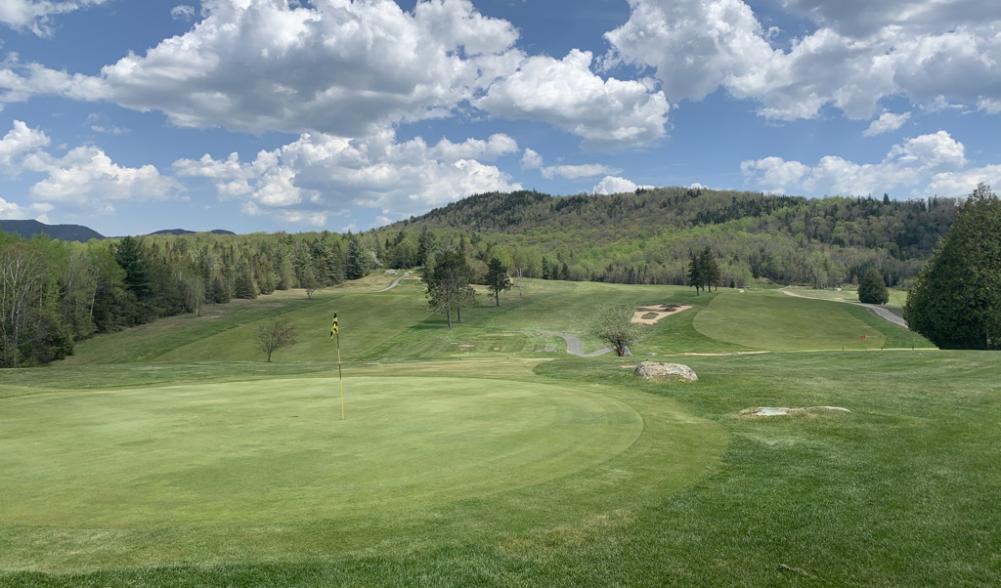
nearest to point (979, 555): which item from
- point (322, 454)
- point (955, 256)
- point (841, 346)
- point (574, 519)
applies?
→ point (574, 519)

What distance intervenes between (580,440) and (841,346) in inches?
3202

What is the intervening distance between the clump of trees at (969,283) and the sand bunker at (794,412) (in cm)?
3997

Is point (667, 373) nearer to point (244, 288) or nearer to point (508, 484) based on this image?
point (508, 484)

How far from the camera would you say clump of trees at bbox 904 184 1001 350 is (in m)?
49.8

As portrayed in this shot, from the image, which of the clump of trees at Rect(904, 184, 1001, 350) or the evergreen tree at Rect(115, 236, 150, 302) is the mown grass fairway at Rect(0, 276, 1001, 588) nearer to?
the clump of trees at Rect(904, 184, 1001, 350)

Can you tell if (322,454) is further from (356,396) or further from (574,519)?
(356,396)

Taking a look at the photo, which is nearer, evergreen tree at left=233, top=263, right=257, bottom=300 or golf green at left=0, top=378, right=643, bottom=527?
golf green at left=0, top=378, right=643, bottom=527

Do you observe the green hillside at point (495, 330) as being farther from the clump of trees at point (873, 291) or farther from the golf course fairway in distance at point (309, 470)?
the golf course fairway in distance at point (309, 470)

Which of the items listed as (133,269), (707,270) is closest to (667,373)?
(707,270)

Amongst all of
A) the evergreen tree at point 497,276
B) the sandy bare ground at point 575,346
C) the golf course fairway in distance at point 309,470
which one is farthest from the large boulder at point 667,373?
the evergreen tree at point 497,276

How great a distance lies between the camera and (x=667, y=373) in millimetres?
30438

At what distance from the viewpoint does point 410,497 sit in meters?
12.6

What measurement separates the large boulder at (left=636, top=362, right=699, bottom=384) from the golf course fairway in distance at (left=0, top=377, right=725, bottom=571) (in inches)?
206

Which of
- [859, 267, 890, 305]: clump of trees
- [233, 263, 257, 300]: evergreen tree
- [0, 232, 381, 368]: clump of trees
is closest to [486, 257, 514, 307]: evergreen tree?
[0, 232, 381, 368]: clump of trees
